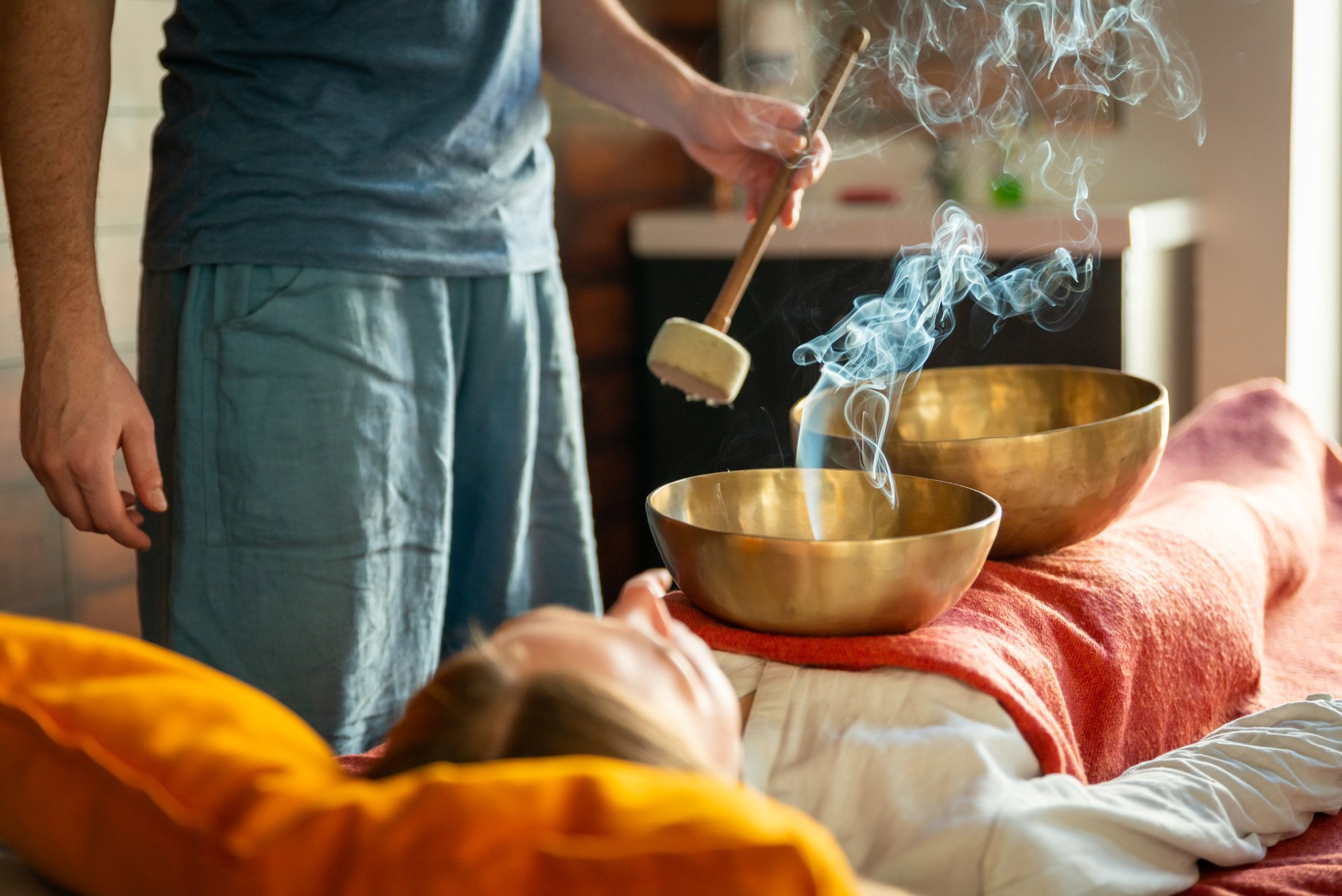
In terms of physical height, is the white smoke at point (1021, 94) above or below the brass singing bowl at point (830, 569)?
above

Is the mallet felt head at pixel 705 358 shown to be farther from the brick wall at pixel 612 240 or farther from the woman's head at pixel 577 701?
the brick wall at pixel 612 240

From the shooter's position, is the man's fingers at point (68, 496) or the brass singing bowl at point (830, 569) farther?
the man's fingers at point (68, 496)

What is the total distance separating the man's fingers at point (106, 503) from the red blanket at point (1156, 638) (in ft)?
1.74

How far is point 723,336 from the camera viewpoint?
123cm

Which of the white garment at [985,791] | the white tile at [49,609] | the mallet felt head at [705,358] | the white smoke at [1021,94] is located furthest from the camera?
the white smoke at [1021,94]

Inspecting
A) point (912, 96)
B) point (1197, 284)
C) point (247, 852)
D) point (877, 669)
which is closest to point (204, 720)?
point (247, 852)

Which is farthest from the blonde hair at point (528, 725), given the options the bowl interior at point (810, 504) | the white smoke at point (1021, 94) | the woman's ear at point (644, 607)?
the white smoke at point (1021, 94)

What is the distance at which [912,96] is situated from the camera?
3.14m

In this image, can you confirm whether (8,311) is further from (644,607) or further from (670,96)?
(644,607)

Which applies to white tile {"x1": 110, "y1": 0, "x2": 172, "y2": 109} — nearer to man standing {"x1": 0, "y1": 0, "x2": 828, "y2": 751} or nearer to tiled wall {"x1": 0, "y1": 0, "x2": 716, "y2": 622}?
tiled wall {"x1": 0, "y1": 0, "x2": 716, "y2": 622}

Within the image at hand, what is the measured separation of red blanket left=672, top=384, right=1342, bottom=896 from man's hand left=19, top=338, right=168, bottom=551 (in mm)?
529

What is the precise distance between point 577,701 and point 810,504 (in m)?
0.55

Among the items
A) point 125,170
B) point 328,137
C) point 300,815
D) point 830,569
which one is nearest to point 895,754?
point 830,569

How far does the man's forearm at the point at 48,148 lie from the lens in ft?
3.87
